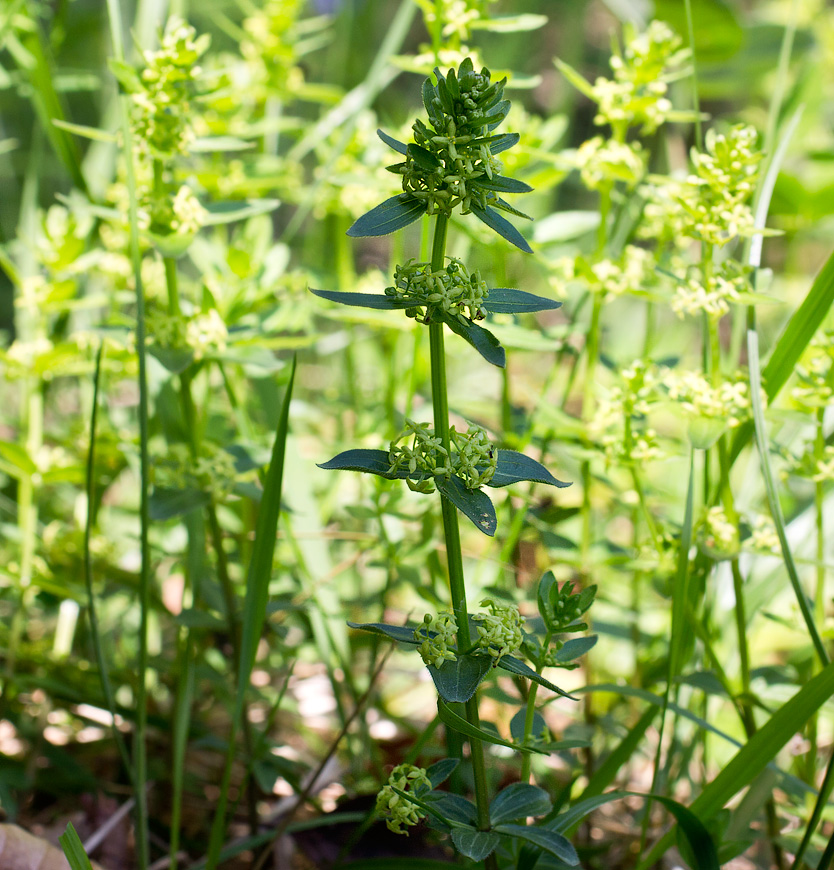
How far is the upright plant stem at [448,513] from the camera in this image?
0.66 m

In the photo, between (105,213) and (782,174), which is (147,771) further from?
(782,174)

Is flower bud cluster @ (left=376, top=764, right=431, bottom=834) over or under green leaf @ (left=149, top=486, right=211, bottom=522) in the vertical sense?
under

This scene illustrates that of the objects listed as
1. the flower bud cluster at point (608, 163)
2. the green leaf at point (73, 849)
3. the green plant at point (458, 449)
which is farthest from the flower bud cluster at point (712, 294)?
the green leaf at point (73, 849)

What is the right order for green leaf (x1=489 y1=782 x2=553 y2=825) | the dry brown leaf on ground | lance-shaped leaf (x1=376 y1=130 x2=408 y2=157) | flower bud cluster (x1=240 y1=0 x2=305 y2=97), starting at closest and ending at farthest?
lance-shaped leaf (x1=376 y1=130 x2=408 y2=157) < green leaf (x1=489 y1=782 x2=553 y2=825) < the dry brown leaf on ground < flower bud cluster (x1=240 y1=0 x2=305 y2=97)

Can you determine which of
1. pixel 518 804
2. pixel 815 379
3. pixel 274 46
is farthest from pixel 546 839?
pixel 274 46

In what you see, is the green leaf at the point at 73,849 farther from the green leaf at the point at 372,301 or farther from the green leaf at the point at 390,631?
the green leaf at the point at 372,301

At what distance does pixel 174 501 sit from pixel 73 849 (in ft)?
1.27

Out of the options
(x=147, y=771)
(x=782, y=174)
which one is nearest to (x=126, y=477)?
(x=147, y=771)

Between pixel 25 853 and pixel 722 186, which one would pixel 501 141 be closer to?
pixel 722 186

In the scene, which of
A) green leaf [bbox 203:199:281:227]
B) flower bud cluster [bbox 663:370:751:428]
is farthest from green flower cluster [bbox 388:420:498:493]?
green leaf [bbox 203:199:281:227]

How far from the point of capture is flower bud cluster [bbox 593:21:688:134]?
1005mm

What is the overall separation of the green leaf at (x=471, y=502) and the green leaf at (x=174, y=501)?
0.40 m

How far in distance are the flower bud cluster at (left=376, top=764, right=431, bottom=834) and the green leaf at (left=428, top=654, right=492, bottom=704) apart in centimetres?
10

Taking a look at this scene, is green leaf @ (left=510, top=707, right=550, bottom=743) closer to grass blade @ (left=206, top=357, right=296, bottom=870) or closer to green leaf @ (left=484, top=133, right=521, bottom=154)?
grass blade @ (left=206, top=357, right=296, bottom=870)
